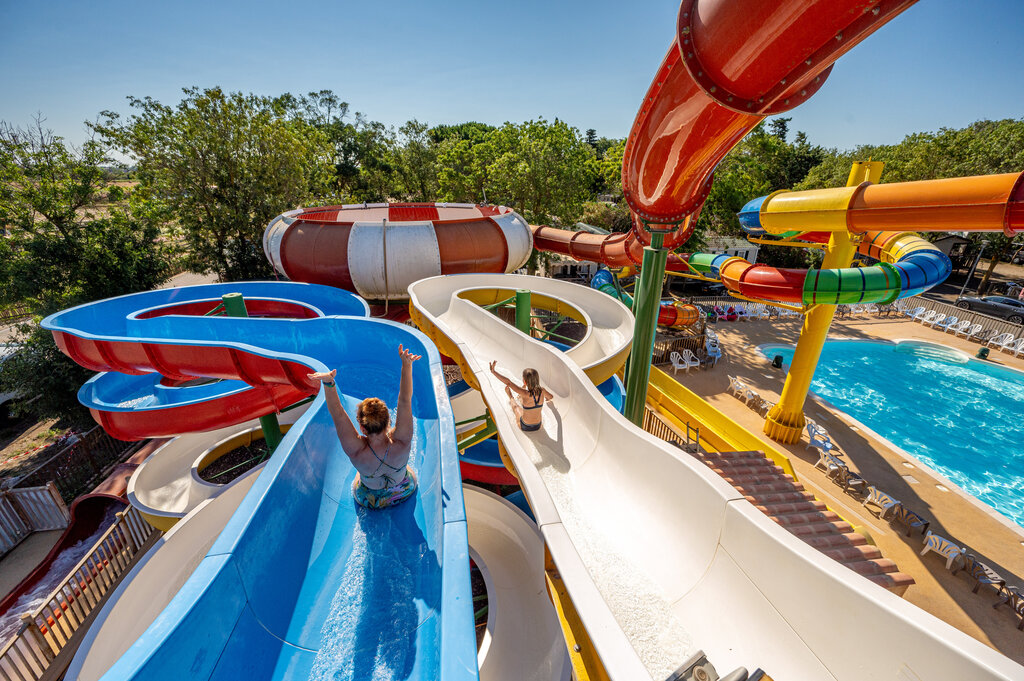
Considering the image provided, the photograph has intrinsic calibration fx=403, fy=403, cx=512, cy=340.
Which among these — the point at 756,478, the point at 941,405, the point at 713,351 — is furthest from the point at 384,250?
the point at 941,405

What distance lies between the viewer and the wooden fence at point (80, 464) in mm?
9844

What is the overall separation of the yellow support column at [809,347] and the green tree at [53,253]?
19954mm

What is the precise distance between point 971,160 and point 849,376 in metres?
18.9

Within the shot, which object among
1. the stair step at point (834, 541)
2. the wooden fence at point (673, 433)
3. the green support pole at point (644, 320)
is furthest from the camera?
the wooden fence at point (673, 433)

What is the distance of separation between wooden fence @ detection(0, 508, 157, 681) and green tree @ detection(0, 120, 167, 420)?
23.4 feet

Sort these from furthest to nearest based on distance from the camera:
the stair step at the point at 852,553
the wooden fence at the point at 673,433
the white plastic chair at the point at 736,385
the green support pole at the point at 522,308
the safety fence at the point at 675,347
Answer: the safety fence at the point at 675,347 < the white plastic chair at the point at 736,385 < the wooden fence at the point at 673,433 < the green support pole at the point at 522,308 < the stair step at the point at 852,553

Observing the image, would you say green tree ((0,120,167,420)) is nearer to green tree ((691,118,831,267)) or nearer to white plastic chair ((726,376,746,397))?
white plastic chair ((726,376,746,397))

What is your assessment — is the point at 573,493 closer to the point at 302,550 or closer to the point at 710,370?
the point at 302,550

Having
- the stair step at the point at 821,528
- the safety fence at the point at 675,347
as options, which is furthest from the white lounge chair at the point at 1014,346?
the stair step at the point at 821,528

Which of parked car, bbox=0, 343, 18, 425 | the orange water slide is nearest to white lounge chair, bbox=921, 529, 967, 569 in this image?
the orange water slide

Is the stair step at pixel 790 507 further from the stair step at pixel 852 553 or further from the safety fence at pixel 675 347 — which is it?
the safety fence at pixel 675 347

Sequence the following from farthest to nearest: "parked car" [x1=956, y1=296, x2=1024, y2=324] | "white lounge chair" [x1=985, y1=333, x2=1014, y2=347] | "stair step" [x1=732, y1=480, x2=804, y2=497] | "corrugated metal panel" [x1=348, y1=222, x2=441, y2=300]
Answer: "parked car" [x1=956, y1=296, x2=1024, y2=324]
"white lounge chair" [x1=985, y1=333, x2=1014, y2=347]
"corrugated metal panel" [x1=348, y1=222, x2=441, y2=300]
"stair step" [x1=732, y1=480, x2=804, y2=497]

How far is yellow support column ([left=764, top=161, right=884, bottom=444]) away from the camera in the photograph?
905cm

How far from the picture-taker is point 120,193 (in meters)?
14.2
